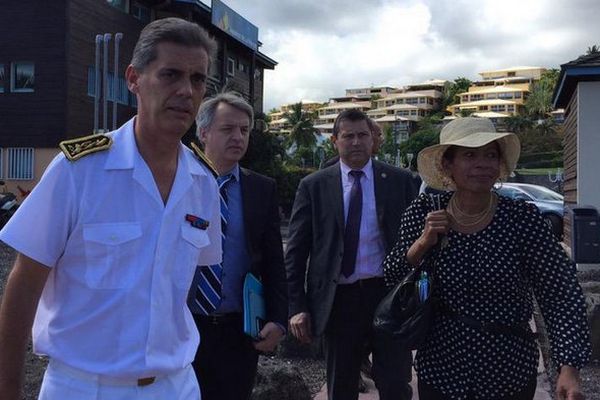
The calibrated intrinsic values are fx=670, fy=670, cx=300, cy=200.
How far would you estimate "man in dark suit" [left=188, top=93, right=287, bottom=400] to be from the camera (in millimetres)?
3270

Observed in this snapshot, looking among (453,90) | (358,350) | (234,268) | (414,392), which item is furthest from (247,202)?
(453,90)

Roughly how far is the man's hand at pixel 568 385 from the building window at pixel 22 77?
26786 mm

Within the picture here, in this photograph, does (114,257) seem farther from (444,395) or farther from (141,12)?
(141,12)

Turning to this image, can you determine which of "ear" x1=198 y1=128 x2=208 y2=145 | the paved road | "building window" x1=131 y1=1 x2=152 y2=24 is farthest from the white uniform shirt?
"building window" x1=131 y1=1 x2=152 y2=24

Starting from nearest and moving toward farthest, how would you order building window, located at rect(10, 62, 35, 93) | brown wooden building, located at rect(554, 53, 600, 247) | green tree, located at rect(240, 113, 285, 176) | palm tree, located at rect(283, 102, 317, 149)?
brown wooden building, located at rect(554, 53, 600, 247)
building window, located at rect(10, 62, 35, 93)
green tree, located at rect(240, 113, 285, 176)
palm tree, located at rect(283, 102, 317, 149)

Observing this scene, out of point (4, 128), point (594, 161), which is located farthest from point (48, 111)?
point (594, 161)

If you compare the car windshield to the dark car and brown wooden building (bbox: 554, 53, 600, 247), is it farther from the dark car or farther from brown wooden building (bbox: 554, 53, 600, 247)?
brown wooden building (bbox: 554, 53, 600, 247)

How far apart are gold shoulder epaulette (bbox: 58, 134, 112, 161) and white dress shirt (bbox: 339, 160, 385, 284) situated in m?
2.31

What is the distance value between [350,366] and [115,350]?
2438 millimetres

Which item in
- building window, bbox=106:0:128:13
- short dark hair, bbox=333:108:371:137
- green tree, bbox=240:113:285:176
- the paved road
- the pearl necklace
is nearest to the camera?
the pearl necklace

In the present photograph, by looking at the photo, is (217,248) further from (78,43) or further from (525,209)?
(78,43)

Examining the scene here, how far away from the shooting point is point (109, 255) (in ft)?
6.02

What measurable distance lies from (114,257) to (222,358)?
1586 millimetres

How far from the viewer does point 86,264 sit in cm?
184
